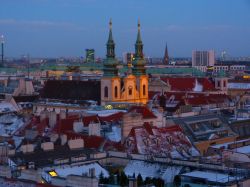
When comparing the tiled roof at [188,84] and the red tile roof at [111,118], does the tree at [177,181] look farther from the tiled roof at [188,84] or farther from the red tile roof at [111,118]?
the tiled roof at [188,84]

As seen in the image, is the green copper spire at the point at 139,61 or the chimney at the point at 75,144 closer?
the chimney at the point at 75,144

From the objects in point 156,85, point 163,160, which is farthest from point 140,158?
point 156,85

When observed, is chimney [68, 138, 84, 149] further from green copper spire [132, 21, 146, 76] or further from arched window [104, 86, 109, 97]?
green copper spire [132, 21, 146, 76]

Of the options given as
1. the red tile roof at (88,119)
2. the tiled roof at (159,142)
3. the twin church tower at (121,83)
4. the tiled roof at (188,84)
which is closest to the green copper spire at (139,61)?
the twin church tower at (121,83)

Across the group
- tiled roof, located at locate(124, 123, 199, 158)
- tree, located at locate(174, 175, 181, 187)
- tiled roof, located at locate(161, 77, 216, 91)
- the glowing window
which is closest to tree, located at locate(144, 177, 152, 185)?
tree, located at locate(174, 175, 181, 187)

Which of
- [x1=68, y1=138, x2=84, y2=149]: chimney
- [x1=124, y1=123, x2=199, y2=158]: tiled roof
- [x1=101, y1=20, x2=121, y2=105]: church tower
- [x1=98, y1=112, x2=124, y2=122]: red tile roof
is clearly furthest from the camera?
[x1=101, y1=20, x2=121, y2=105]: church tower

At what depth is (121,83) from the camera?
2359 inches

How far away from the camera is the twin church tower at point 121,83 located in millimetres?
58219

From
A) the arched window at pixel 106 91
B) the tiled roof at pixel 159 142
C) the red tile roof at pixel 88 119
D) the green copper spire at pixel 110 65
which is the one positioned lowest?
the tiled roof at pixel 159 142

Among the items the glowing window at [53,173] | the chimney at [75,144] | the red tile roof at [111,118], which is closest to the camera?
the glowing window at [53,173]

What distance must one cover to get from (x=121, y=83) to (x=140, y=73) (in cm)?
256

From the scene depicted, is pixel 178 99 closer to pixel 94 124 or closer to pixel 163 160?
pixel 94 124

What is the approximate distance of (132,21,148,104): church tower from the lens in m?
60.5

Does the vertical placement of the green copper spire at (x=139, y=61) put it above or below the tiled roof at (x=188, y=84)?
above
